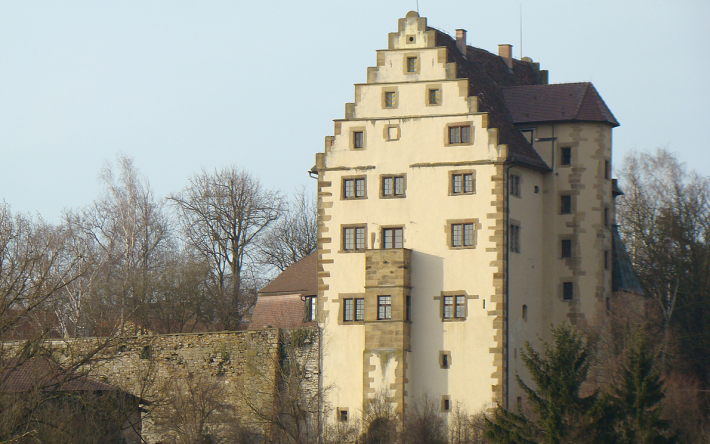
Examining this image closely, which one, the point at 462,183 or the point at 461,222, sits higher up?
the point at 462,183

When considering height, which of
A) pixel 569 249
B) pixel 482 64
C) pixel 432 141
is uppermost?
pixel 482 64

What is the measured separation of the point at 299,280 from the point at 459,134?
32.9 feet

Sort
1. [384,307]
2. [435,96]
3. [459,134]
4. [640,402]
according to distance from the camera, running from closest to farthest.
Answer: [640,402]
[384,307]
[459,134]
[435,96]

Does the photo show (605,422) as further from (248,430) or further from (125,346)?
(125,346)

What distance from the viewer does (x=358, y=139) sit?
1930 inches

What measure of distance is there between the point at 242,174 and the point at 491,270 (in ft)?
99.4

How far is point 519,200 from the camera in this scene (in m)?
48.5

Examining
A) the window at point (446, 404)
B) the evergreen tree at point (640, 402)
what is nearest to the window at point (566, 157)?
the window at point (446, 404)

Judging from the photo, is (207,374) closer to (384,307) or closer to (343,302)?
(343,302)

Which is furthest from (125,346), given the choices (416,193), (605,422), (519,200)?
(605,422)

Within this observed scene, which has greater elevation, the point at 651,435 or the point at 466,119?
the point at 466,119

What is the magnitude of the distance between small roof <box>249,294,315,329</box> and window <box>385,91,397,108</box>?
8.99 metres

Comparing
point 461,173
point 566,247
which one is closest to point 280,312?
point 461,173

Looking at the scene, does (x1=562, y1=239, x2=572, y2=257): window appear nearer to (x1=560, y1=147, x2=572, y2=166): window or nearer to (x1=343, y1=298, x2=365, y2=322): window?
(x1=560, y1=147, x2=572, y2=166): window
